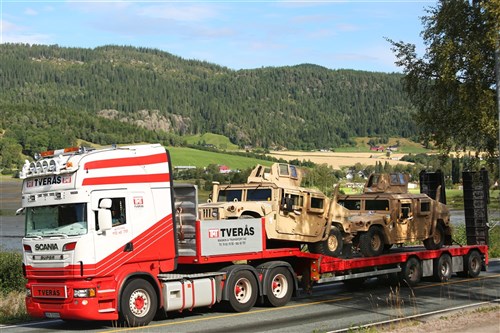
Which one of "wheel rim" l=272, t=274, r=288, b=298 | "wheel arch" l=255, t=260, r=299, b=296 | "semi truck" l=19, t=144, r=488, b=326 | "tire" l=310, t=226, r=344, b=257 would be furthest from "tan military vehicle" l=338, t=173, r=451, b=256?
"semi truck" l=19, t=144, r=488, b=326

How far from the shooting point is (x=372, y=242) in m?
23.3

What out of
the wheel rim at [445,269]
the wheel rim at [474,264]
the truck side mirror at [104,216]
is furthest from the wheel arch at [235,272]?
the wheel rim at [474,264]

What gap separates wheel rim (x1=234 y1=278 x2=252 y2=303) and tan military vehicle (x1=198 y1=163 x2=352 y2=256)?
1.73m

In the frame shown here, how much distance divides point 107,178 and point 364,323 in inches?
Result: 267

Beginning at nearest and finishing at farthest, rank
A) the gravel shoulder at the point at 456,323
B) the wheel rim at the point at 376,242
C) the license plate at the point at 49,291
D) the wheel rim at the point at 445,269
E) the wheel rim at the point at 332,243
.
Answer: the gravel shoulder at the point at 456,323, the license plate at the point at 49,291, the wheel rim at the point at 332,243, the wheel rim at the point at 376,242, the wheel rim at the point at 445,269

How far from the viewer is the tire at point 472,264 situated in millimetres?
26250

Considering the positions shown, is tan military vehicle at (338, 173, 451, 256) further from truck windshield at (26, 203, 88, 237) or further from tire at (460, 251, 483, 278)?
truck windshield at (26, 203, 88, 237)

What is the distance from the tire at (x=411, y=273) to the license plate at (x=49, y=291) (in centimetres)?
1241

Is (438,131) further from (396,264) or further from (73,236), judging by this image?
(73,236)

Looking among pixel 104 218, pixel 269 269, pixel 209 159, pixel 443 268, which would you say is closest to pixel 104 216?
pixel 104 218

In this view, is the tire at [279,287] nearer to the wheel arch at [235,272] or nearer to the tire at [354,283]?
the wheel arch at [235,272]

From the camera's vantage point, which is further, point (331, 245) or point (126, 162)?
point (331, 245)

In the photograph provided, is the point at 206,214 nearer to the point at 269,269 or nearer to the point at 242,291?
the point at 269,269

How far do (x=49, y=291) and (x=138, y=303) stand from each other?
6.53 ft
